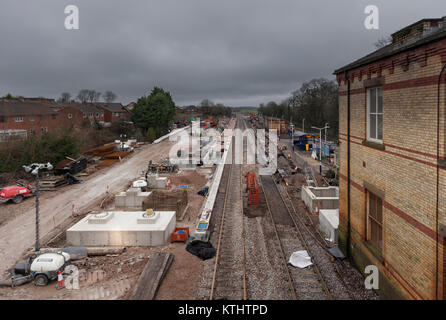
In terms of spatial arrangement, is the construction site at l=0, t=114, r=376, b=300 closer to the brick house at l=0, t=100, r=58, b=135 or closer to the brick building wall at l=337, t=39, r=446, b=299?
the brick building wall at l=337, t=39, r=446, b=299

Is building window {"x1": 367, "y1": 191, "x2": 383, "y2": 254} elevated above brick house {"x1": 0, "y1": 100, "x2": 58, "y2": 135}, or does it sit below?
below

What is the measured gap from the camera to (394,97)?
8992 mm

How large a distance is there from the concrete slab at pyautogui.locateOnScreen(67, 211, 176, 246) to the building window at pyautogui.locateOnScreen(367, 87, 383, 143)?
10652 mm

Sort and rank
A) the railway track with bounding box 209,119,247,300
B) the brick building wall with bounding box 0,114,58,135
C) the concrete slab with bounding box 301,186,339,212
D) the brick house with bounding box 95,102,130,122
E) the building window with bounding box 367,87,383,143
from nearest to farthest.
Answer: the building window with bounding box 367,87,383,143
the railway track with bounding box 209,119,247,300
the concrete slab with bounding box 301,186,339,212
the brick building wall with bounding box 0,114,58,135
the brick house with bounding box 95,102,130,122

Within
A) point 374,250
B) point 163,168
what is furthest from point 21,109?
point 374,250

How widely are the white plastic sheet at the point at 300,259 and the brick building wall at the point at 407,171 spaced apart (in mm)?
2226

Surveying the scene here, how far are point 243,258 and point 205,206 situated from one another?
8.77 m

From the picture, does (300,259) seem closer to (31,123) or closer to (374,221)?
(374,221)

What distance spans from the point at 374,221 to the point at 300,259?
3673 millimetres

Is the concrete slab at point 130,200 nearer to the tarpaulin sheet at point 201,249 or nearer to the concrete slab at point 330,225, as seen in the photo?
the tarpaulin sheet at point 201,249

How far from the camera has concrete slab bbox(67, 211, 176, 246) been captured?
16281 mm

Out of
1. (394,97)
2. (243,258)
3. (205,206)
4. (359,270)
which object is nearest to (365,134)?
(394,97)

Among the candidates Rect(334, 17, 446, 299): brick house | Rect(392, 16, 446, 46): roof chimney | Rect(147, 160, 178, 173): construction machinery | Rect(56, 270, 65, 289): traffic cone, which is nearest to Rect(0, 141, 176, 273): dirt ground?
Rect(147, 160, 178, 173): construction machinery
